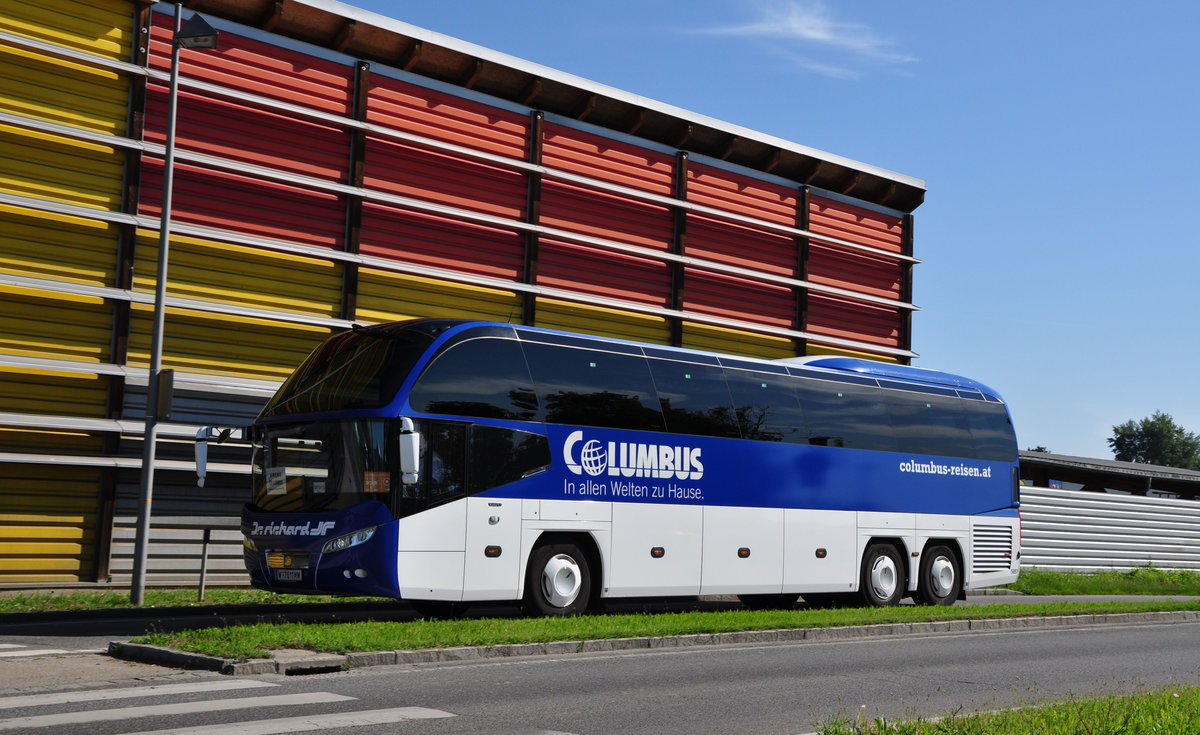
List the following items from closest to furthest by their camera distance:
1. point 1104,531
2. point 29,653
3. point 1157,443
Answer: point 29,653 < point 1104,531 < point 1157,443

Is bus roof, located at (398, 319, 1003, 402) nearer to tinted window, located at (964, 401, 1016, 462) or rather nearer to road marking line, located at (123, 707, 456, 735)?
tinted window, located at (964, 401, 1016, 462)

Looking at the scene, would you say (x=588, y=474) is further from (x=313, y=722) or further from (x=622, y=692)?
(x=313, y=722)

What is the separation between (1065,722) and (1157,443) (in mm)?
153832

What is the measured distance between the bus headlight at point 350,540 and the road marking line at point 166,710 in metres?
4.80

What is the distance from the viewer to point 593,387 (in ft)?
53.7

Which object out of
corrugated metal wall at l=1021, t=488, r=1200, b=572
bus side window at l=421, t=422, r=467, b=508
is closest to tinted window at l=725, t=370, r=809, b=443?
bus side window at l=421, t=422, r=467, b=508

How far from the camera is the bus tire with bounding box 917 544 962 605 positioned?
21016 millimetres

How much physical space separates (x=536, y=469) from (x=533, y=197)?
10303 mm

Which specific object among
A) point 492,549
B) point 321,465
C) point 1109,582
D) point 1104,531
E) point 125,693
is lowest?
point 125,693

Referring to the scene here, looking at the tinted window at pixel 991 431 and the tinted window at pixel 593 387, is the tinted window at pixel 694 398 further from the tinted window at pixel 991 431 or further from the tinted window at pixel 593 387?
the tinted window at pixel 991 431

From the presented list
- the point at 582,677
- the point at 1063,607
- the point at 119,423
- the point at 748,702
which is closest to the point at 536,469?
the point at 582,677

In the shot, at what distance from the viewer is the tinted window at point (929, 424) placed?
68.2 ft

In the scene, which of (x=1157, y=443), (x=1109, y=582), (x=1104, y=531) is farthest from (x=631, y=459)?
(x=1157, y=443)

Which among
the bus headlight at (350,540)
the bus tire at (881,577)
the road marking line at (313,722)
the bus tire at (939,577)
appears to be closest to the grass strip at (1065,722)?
the road marking line at (313,722)
